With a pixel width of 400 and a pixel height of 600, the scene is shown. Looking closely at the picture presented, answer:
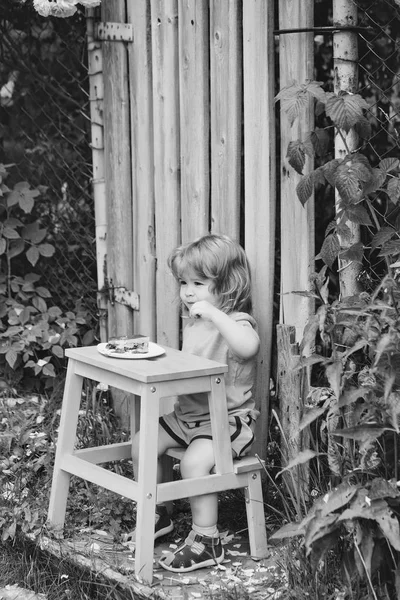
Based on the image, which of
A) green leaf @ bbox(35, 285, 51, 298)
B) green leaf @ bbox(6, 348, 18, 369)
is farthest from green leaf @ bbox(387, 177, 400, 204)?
green leaf @ bbox(35, 285, 51, 298)

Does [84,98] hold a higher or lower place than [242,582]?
higher

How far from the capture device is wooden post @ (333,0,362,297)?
3414 mm

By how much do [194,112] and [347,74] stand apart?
0.83m

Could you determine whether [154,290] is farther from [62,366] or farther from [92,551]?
[92,551]

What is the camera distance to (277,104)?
3.83 m

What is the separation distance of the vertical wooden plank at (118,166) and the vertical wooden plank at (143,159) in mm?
69

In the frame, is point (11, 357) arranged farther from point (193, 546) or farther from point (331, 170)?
point (331, 170)

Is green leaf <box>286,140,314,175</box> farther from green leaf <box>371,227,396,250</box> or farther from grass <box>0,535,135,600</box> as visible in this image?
grass <box>0,535,135,600</box>

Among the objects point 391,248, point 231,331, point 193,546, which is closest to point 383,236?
point 391,248

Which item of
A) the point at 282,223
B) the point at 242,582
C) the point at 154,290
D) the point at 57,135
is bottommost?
the point at 242,582

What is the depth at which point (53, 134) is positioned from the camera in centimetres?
539

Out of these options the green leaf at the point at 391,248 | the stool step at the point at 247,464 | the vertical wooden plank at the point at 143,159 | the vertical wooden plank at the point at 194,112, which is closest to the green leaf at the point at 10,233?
the vertical wooden plank at the point at 143,159

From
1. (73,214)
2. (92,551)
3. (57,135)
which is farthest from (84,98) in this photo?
(92,551)

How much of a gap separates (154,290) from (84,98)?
1.39 meters
